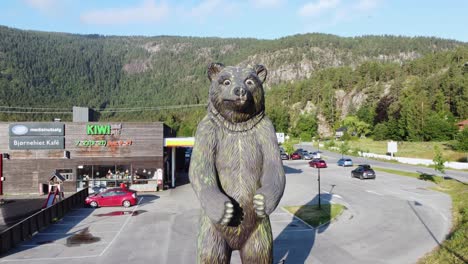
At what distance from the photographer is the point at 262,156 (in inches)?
197

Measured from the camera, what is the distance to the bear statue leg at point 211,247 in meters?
4.94

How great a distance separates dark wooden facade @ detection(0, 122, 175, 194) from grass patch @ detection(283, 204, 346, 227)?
43.8 ft

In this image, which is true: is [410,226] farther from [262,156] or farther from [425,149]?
[425,149]

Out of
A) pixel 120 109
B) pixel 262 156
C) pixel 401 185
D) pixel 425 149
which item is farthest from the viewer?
pixel 120 109

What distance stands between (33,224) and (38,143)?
Result: 564 inches

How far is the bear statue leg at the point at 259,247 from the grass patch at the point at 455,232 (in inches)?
355

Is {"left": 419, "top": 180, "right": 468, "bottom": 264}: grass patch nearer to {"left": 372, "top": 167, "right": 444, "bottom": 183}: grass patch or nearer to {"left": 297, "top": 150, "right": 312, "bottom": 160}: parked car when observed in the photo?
{"left": 372, "top": 167, "right": 444, "bottom": 183}: grass patch

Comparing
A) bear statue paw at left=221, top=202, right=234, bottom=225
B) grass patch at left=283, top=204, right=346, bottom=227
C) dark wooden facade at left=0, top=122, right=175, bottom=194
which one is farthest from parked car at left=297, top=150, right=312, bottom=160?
bear statue paw at left=221, top=202, right=234, bottom=225

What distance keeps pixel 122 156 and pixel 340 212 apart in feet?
58.4

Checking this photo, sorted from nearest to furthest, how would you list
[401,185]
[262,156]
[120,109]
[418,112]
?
[262,156]
[401,185]
[418,112]
[120,109]

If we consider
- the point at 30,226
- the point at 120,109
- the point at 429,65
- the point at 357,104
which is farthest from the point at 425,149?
the point at 120,109

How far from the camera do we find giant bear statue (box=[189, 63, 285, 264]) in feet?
15.8

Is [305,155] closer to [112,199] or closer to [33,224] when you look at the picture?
[112,199]

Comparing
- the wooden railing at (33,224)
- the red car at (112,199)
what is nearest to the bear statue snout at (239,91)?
the wooden railing at (33,224)
